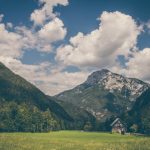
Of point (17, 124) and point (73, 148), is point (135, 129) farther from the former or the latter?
point (73, 148)

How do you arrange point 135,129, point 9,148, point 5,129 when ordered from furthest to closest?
point 135,129, point 5,129, point 9,148

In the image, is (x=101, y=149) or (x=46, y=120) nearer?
(x=101, y=149)

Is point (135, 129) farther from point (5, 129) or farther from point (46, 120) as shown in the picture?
point (5, 129)

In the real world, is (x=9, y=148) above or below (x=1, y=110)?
below

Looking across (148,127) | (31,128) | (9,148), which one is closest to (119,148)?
(9,148)

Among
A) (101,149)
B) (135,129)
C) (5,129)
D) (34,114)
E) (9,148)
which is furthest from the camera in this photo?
(135,129)

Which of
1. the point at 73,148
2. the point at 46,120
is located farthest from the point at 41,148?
the point at 46,120

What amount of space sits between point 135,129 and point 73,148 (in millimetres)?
138951

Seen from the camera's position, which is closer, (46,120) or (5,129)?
(5,129)

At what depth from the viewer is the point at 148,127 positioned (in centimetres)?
18838

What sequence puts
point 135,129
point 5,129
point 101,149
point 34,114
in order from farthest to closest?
point 135,129 → point 34,114 → point 5,129 → point 101,149

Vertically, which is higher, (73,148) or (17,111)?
(17,111)

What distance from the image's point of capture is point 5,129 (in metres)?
171

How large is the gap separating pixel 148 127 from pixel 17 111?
7171cm
